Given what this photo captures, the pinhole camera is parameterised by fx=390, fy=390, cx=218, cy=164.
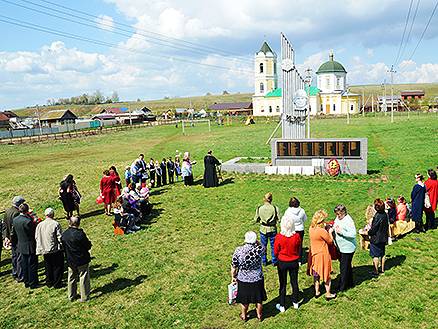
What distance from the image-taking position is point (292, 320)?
23.2ft

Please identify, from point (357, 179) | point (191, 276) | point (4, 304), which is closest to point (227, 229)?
point (191, 276)

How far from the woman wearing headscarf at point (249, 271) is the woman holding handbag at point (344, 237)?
5.90 ft

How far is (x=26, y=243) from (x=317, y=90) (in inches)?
3463

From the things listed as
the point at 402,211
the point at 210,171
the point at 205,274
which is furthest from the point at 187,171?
the point at 402,211

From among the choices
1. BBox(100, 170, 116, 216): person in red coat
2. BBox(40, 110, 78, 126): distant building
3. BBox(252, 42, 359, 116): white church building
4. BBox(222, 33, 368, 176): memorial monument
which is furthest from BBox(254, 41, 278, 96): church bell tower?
BBox(100, 170, 116, 216): person in red coat

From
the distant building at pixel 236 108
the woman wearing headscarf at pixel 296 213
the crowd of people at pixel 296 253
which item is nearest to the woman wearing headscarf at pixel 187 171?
the crowd of people at pixel 296 253

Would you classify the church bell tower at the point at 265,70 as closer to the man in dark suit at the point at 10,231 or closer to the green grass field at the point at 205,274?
the green grass field at the point at 205,274

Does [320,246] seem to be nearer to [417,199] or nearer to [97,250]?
[417,199]

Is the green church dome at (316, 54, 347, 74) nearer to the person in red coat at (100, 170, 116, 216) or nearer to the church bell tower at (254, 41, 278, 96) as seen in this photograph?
the church bell tower at (254, 41, 278, 96)

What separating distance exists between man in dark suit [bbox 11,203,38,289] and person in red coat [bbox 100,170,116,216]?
565 centimetres

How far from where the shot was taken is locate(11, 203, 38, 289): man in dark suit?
28.5ft

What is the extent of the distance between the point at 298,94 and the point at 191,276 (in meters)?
15.8

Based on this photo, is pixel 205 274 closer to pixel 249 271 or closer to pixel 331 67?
pixel 249 271

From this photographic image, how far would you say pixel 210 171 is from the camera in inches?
728
